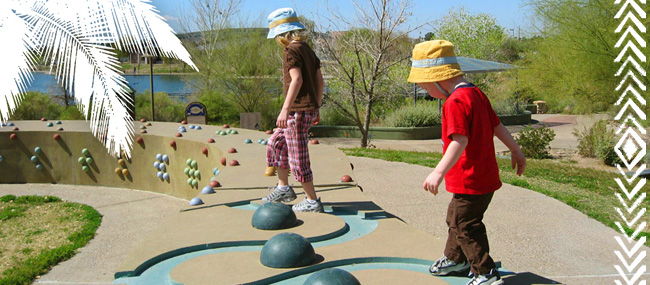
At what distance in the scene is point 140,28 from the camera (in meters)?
2.98

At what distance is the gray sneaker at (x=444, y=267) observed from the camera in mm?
3234

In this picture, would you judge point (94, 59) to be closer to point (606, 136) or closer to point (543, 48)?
point (606, 136)

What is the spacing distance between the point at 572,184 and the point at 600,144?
4.27 meters

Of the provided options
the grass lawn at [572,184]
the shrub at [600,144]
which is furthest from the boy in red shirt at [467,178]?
the shrub at [600,144]

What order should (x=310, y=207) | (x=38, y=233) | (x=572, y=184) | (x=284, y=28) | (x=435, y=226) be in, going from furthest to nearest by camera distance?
(x=572, y=184) → (x=38, y=233) → (x=435, y=226) → (x=284, y=28) → (x=310, y=207)

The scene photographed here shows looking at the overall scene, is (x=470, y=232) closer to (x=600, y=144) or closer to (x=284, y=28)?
(x=284, y=28)

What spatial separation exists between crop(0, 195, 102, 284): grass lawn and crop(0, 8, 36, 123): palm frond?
298cm

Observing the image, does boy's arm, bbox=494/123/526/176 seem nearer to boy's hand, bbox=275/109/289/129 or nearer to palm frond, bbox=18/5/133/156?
boy's hand, bbox=275/109/289/129

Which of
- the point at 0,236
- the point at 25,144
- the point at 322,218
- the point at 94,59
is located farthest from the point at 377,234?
the point at 25,144

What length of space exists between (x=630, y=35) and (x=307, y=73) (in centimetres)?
925

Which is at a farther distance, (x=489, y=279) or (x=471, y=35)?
(x=471, y=35)

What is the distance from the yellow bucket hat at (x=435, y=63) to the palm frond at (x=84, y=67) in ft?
5.41

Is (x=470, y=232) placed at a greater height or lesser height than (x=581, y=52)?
lesser

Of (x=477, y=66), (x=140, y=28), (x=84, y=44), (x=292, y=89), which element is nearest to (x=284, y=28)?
(x=292, y=89)
